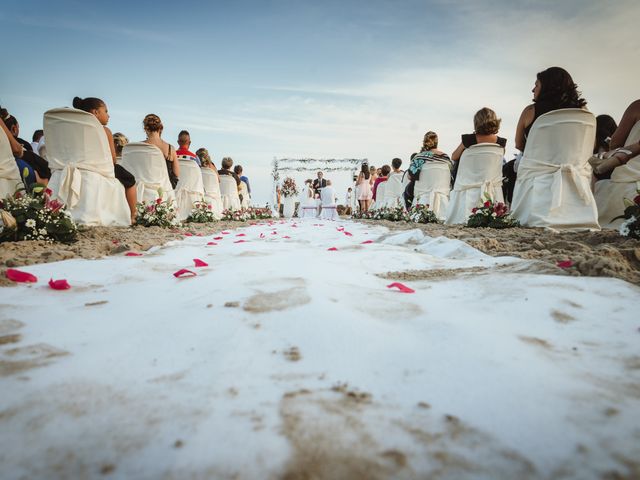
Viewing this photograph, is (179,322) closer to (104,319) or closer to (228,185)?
(104,319)

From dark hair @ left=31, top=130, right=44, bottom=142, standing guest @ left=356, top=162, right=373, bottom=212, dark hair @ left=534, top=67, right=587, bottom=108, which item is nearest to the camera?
dark hair @ left=534, top=67, right=587, bottom=108

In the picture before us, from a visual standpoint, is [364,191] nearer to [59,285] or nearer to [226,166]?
[226,166]

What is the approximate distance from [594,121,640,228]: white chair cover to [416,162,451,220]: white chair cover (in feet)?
10.1

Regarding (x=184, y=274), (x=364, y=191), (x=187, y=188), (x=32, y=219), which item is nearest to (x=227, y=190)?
(x=187, y=188)

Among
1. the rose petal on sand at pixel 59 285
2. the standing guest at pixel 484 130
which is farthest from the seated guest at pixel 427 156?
the rose petal on sand at pixel 59 285

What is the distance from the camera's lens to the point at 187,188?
7.22 m

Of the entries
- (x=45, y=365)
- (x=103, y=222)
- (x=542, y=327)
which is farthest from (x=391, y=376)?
(x=103, y=222)

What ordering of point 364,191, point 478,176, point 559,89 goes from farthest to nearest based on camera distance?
1. point 364,191
2. point 478,176
3. point 559,89

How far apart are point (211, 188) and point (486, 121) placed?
634 cm

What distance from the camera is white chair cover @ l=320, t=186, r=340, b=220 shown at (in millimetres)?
15039

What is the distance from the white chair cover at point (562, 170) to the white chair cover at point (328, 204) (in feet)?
36.1

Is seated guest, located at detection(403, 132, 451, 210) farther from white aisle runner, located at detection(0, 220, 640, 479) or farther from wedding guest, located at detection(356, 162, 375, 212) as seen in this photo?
wedding guest, located at detection(356, 162, 375, 212)

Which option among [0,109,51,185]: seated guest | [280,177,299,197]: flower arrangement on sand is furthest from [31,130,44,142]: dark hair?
[280,177,299,197]: flower arrangement on sand

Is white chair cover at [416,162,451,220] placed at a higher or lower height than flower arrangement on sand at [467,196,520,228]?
higher
